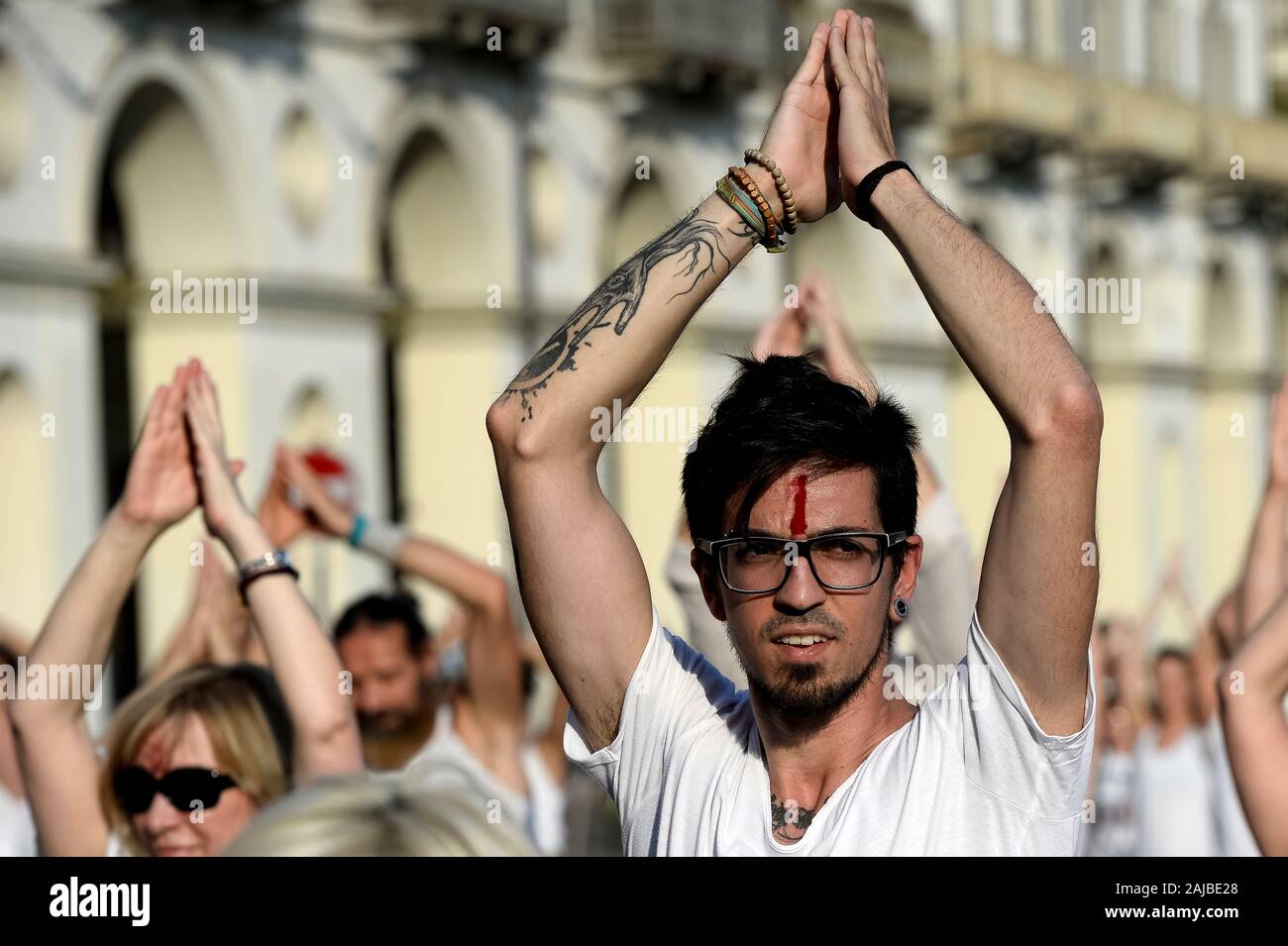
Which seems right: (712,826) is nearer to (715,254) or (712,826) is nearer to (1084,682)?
(1084,682)

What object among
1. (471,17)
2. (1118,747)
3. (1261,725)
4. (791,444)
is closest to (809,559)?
(791,444)

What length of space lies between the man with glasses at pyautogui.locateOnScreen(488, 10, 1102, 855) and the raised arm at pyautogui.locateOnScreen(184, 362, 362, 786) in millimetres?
838

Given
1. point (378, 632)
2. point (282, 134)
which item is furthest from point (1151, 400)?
point (378, 632)

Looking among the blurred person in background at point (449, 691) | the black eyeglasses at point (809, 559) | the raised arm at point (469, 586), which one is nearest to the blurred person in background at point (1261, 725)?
the black eyeglasses at point (809, 559)

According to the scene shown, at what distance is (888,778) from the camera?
2459 mm

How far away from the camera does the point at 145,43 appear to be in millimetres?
13305

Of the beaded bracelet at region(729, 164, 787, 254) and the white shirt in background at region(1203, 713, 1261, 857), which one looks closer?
the beaded bracelet at region(729, 164, 787, 254)

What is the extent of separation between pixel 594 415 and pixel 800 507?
0.29 metres

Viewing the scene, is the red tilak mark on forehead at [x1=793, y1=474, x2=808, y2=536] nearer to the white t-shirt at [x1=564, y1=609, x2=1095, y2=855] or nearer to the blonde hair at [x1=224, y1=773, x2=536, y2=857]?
the white t-shirt at [x1=564, y1=609, x2=1095, y2=855]

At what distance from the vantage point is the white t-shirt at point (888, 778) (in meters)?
2.37

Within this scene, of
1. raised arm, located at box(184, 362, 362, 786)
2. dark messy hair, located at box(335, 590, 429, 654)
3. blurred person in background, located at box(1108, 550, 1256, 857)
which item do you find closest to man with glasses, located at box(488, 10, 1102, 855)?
raised arm, located at box(184, 362, 362, 786)

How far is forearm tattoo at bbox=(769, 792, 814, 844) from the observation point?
2.47 m

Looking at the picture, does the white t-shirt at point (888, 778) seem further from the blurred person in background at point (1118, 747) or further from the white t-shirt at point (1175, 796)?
the blurred person in background at point (1118, 747)
